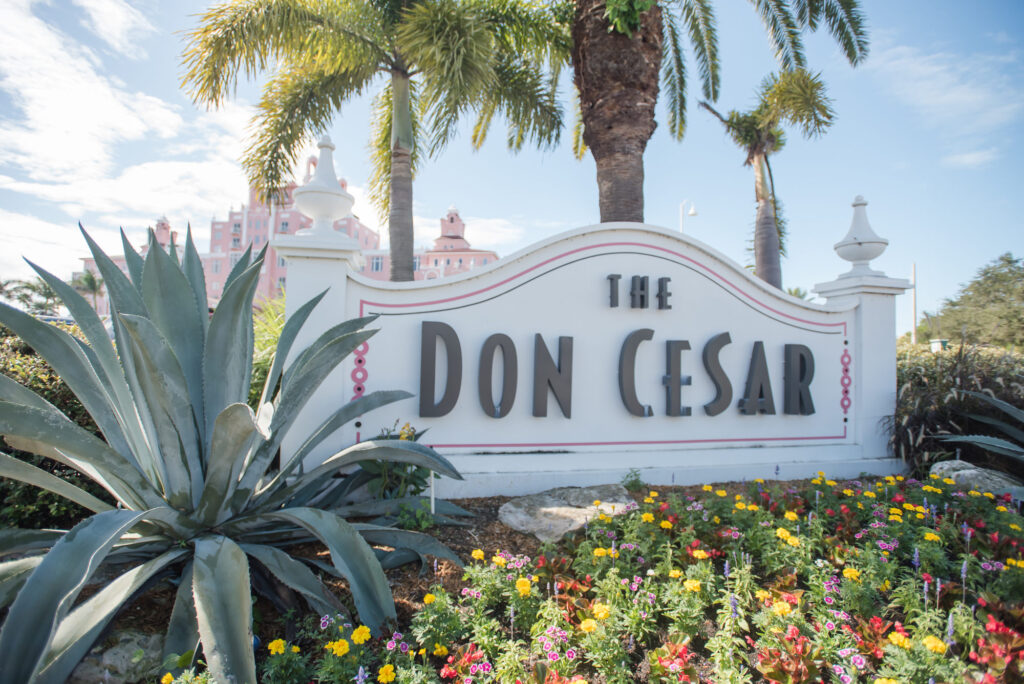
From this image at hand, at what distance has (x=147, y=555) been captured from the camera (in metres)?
2.47

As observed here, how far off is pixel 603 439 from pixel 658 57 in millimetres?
4593

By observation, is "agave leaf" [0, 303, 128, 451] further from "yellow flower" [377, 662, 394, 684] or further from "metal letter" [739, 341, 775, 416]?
"metal letter" [739, 341, 775, 416]

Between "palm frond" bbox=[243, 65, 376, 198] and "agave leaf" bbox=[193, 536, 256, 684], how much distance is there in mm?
8548

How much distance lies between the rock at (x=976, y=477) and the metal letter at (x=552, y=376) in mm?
2891

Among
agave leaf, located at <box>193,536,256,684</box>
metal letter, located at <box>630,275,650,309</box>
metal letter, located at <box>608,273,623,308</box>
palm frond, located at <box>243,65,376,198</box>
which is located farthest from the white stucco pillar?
palm frond, located at <box>243,65,376,198</box>

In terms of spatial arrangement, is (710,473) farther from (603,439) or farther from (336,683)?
(336,683)

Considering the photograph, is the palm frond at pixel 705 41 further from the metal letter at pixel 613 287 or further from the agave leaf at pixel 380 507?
the agave leaf at pixel 380 507

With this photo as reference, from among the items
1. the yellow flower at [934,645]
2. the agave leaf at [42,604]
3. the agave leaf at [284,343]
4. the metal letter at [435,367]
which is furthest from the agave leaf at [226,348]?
the yellow flower at [934,645]

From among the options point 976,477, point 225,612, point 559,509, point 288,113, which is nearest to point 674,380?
point 559,509

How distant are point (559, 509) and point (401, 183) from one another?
686 cm

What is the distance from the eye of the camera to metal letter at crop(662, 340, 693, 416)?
468 cm

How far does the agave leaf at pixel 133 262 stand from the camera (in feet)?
9.43

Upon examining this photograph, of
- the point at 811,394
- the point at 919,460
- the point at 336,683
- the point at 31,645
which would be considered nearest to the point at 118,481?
the point at 31,645

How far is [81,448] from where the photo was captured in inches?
86.7
